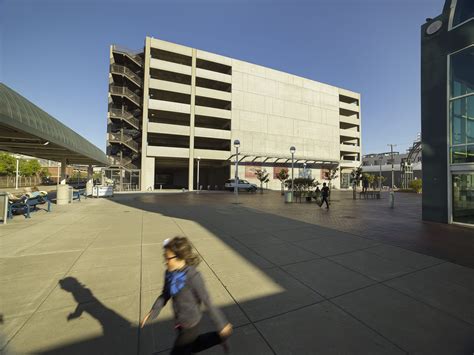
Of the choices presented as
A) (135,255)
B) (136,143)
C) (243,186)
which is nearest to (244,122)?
(243,186)

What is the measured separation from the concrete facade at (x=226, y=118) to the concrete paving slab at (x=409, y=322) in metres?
32.2

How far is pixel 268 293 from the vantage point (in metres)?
3.48

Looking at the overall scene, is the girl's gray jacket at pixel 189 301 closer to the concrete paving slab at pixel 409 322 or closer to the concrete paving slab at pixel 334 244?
the concrete paving slab at pixel 409 322

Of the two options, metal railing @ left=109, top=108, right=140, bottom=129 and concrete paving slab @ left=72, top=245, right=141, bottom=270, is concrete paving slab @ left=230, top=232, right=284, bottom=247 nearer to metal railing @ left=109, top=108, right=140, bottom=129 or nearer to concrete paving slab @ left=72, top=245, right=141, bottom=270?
concrete paving slab @ left=72, top=245, right=141, bottom=270

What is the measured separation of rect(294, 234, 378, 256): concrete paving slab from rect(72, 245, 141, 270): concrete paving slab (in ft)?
13.9

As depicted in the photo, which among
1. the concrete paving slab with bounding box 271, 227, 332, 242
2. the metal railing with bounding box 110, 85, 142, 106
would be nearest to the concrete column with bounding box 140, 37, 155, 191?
the metal railing with bounding box 110, 85, 142, 106

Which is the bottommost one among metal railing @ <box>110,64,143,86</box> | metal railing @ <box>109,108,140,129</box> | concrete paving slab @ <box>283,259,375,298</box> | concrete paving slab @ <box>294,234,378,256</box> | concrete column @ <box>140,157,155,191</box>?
concrete paving slab @ <box>283,259,375,298</box>

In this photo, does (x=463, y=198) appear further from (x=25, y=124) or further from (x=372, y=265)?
(x=25, y=124)

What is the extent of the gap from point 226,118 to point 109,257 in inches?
1309

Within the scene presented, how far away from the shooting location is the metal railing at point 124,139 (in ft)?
106

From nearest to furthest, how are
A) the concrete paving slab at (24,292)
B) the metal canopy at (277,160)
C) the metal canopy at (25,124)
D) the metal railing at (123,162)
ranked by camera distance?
1. the concrete paving slab at (24,292)
2. the metal canopy at (25,124)
3. the metal railing at (123,162)
4. the metal canopy at (277,160)

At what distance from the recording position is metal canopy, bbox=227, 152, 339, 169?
120 feet

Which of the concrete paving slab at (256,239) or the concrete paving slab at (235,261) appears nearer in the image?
the concrete paving slab at (235,261)

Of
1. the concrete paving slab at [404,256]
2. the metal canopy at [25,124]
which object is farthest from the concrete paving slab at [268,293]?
the metal canopy at [25,124]
